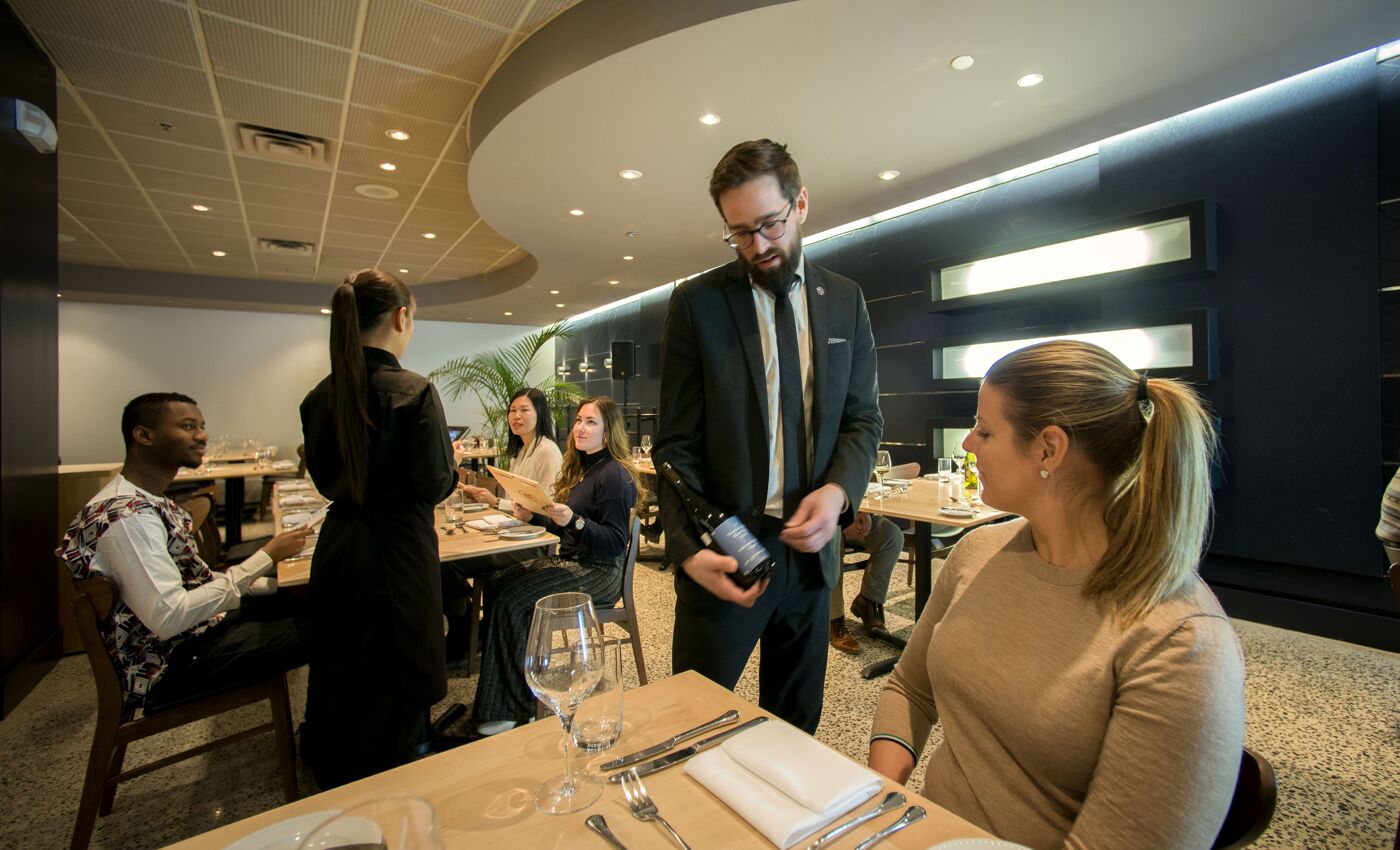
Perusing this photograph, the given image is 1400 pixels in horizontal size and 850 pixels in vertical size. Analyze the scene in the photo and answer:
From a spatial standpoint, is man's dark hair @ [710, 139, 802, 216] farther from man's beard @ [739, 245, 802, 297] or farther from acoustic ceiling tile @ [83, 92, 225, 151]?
acoustic ceiling tile @ [83, 92, 225, 151]

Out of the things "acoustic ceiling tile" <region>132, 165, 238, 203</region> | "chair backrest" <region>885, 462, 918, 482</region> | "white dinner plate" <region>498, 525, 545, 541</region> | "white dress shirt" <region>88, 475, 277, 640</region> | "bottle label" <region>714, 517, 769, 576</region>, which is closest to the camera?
"bottle label" <region>714, 517, 769, 576</region>

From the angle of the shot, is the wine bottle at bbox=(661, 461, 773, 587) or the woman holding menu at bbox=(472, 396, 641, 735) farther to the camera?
the woman holding menu at bbox=(472, 396, 641, 735)

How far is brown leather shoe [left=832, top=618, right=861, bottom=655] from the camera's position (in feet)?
11.1

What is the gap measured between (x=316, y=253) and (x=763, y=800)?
9.54 m

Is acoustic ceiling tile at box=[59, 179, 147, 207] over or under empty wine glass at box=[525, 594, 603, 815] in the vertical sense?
over

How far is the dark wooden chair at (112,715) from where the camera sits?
1.69 meters

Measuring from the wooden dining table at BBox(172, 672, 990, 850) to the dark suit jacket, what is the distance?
45 centimetres

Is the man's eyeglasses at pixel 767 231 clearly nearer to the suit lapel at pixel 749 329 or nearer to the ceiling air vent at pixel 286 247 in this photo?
the suit lapel at pixel 749 329

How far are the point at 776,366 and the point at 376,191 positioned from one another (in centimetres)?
601

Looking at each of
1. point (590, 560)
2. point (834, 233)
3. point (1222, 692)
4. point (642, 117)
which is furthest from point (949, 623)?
point (834, 233)

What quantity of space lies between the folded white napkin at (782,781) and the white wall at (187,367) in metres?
10.1

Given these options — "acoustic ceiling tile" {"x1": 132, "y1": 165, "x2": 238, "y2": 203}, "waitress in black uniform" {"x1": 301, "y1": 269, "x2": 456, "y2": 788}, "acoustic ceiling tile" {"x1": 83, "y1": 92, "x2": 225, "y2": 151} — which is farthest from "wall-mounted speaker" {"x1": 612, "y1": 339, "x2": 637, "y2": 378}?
"waitress in black uniform" {"x1": 301, "y1": 269, "x2": 456, "y2": 788}

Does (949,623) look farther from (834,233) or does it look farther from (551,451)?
(834,233)

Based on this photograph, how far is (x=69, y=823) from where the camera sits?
6.84ft
